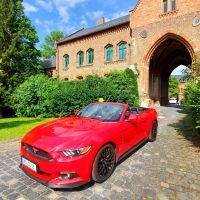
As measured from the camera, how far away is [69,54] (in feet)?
95.9

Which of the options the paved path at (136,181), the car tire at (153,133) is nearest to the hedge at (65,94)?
the car tire at (153,133)

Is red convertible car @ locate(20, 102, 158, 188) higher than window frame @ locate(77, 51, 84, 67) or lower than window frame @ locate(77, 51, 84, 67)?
lower

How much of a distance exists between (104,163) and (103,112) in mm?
1609

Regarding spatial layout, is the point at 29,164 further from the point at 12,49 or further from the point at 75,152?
the point at 12,49

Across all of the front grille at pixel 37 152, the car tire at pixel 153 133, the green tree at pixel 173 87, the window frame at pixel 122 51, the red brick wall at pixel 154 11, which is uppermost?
the red brick wall at pixel 154 11

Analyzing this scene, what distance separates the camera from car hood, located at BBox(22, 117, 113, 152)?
3.51 m

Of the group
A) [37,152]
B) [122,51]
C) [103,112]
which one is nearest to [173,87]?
[122,51]

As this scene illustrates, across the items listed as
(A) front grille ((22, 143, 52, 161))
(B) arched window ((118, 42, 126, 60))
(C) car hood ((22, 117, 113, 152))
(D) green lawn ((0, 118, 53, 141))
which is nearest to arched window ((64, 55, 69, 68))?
(B) arched window ((118, 42, 126, 60))

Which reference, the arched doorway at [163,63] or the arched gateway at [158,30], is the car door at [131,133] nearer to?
the arched gateway at [158,30]

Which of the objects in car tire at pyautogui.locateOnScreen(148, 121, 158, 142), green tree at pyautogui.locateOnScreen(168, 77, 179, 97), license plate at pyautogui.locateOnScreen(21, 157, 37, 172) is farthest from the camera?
green tree at pyautogui.locateOnScreen(168, 77, 179, 97)

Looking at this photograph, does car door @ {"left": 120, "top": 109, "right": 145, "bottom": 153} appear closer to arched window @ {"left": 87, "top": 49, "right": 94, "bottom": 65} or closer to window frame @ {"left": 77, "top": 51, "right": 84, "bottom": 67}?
arched window @ {"left": 87, "top": 49, "right": 94, "bottom": 65}

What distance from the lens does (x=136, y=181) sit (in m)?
4.05

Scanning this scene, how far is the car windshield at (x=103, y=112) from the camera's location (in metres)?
4.98

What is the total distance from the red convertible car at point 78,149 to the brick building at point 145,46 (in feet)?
42.9
